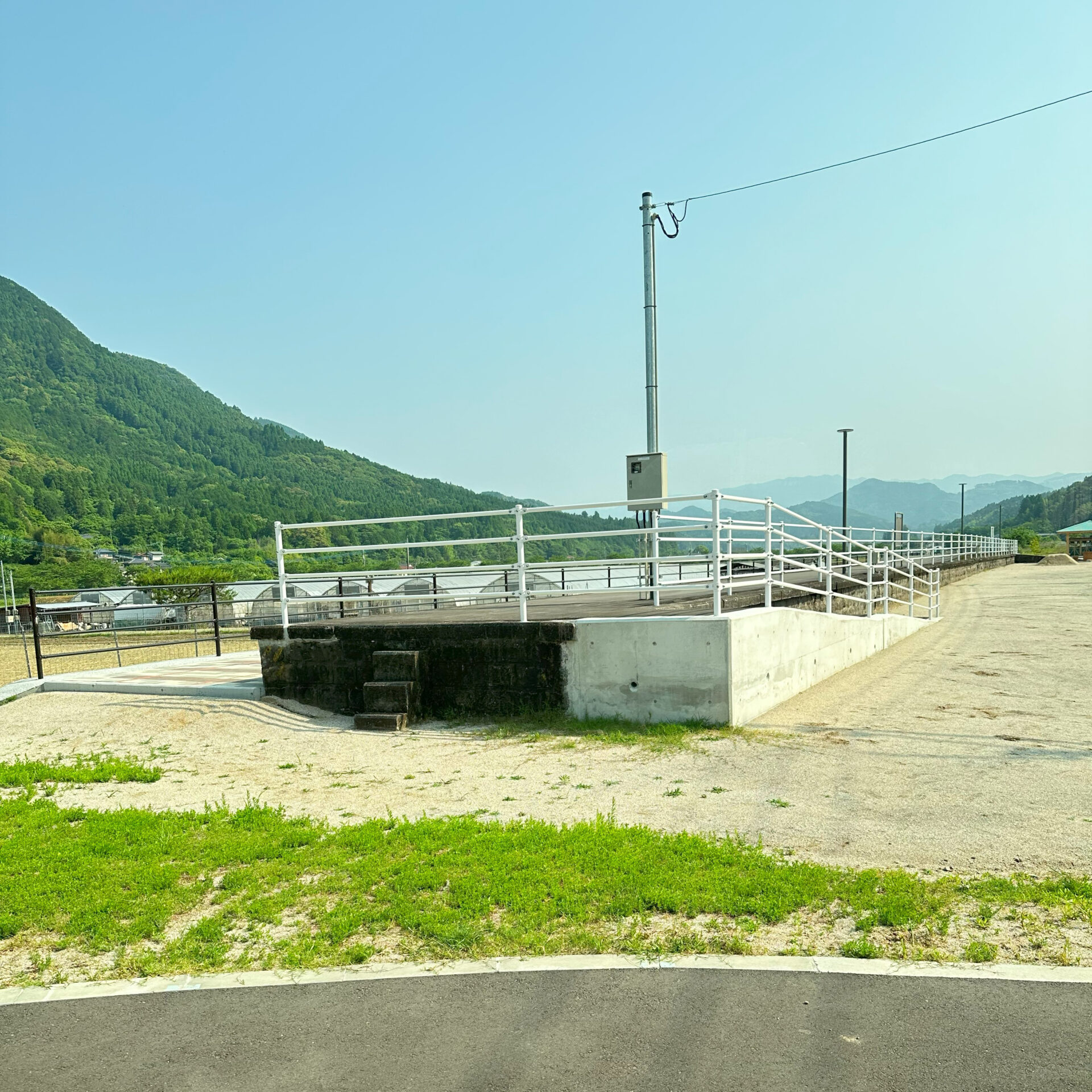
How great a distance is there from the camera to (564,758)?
7328mm

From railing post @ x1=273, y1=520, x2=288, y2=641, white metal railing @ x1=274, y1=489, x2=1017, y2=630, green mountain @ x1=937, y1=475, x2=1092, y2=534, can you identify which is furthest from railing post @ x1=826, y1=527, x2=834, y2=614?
green mountain @ x1=937, y1=475, x2=1092, y2=534

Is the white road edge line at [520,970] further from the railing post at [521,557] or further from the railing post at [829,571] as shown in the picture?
the railing post at [829,571]

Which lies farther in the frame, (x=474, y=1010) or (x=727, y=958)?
(x=727, y=958)

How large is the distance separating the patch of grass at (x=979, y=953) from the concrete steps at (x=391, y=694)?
6323mm

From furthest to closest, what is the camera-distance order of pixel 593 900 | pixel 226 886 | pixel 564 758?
pixel 564 758 → pixel 226 886 → pixel 593 900

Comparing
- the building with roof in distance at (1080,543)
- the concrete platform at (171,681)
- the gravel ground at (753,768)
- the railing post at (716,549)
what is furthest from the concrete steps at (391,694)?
the building with roof in distance at (1080,543)

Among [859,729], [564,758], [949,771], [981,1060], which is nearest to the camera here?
[981,1060]

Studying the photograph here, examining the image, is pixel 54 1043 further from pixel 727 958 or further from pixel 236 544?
pixel 236 544

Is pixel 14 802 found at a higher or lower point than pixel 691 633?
lower

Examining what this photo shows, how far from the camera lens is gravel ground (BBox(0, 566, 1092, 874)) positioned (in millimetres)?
5176

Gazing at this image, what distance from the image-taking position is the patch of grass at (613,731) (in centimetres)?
772

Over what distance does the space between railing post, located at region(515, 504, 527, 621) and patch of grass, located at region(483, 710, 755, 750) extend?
113cm

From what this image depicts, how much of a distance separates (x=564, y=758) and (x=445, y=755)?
3.71 ft

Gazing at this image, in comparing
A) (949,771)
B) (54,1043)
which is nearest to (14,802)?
(54,1043)
